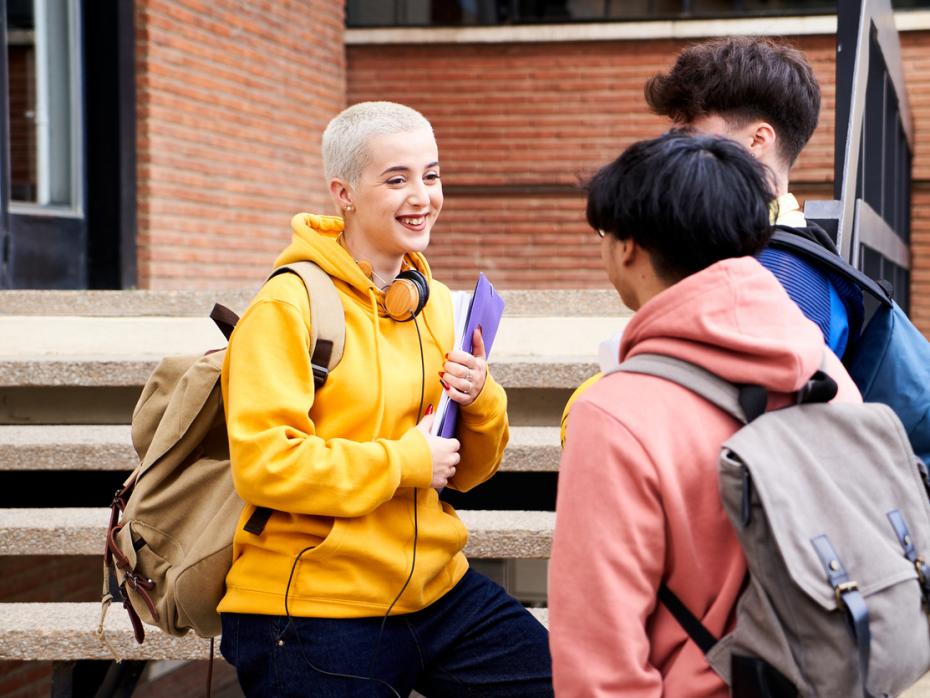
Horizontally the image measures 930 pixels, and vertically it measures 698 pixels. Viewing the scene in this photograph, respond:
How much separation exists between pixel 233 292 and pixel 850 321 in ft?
12.8

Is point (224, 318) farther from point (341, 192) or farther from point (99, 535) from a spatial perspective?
point (99, 535)

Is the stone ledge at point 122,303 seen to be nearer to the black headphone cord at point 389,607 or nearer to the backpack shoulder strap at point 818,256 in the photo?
the black headphone cord at point 389,607

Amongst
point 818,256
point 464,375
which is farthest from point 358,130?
point 818,256

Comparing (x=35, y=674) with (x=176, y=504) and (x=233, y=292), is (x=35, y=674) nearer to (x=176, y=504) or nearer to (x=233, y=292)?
(x=233, y=292)

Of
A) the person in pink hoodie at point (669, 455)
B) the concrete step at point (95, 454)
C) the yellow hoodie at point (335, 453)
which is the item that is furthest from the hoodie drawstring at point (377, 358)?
the concrete step at point (95, 454)

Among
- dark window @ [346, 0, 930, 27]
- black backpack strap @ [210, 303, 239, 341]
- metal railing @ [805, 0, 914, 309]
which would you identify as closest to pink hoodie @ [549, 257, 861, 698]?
black backpack strap @ [210, 303, 239, 341]

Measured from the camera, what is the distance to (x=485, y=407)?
209 cm

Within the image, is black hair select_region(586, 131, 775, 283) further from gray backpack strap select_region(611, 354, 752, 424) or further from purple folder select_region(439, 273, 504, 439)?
purple folder select_region(439, 273, 504, 439)

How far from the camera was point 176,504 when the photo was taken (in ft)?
6.60

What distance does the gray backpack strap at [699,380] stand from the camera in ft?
4.48

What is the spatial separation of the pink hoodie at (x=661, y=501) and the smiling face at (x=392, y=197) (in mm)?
712

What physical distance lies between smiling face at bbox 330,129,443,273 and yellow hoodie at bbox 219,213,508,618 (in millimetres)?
67

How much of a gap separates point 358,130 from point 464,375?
1.57 feet

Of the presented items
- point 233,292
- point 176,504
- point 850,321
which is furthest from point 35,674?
point 850,321
